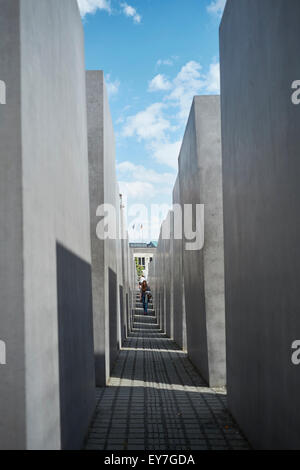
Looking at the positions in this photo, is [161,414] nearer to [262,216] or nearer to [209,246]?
[209,246]

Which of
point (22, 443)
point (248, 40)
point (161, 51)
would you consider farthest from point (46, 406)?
point (161, 51)

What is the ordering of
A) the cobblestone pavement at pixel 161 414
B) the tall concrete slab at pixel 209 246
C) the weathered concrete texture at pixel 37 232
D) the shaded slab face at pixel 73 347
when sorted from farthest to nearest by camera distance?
1. the tall concrete slab at pixel 209 246
2. the cobblestone pavement at pixel 161 414
3. the shaded slab face at pixel 73 347
4. the weathered concrete texture at pixel 37 232

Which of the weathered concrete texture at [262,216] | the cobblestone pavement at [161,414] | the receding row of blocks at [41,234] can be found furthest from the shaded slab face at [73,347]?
the weathered concrete texture at [262,216]

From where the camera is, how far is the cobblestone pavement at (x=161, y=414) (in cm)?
471

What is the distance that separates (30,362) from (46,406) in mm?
515

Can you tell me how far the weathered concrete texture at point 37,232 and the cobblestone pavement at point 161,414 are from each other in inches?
24.9

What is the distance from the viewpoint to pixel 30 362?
2.74 metres

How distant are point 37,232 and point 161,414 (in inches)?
149

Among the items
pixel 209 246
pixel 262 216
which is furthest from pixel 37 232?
pixel 209 246

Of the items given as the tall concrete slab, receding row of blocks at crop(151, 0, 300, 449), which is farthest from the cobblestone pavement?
the tall concrete slab

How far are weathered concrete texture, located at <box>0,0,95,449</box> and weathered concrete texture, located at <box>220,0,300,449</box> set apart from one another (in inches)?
66.9

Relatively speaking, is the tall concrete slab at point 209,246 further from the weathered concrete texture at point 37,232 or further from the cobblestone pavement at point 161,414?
the weathered concrete texture at point 37,232

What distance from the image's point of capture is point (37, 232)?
300 cm
